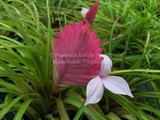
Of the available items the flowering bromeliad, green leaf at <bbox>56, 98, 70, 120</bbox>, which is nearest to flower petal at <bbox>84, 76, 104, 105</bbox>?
the flowering bromeliad

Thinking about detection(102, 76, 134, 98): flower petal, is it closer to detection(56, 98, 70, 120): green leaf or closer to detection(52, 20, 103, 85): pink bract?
detection(52, 20, 103, 85): pink bract

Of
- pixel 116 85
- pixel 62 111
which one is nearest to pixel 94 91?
pixel 116 85

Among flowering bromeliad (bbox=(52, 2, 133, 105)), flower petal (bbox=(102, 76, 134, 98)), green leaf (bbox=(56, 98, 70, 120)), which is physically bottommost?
green leaf (bbox=(56, 98, 70, 120))

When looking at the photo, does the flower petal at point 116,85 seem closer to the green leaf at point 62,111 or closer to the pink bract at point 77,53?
the pink bract at point 77,53

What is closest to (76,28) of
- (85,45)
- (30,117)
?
(85,45)

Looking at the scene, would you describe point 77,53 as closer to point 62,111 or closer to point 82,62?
point 82,62

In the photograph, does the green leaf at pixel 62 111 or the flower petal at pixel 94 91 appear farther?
the green leaf at pixel 62 111

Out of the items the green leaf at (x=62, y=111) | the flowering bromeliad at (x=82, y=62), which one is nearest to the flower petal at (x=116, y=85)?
the flowering bromeliad at (x=82, y=62)
